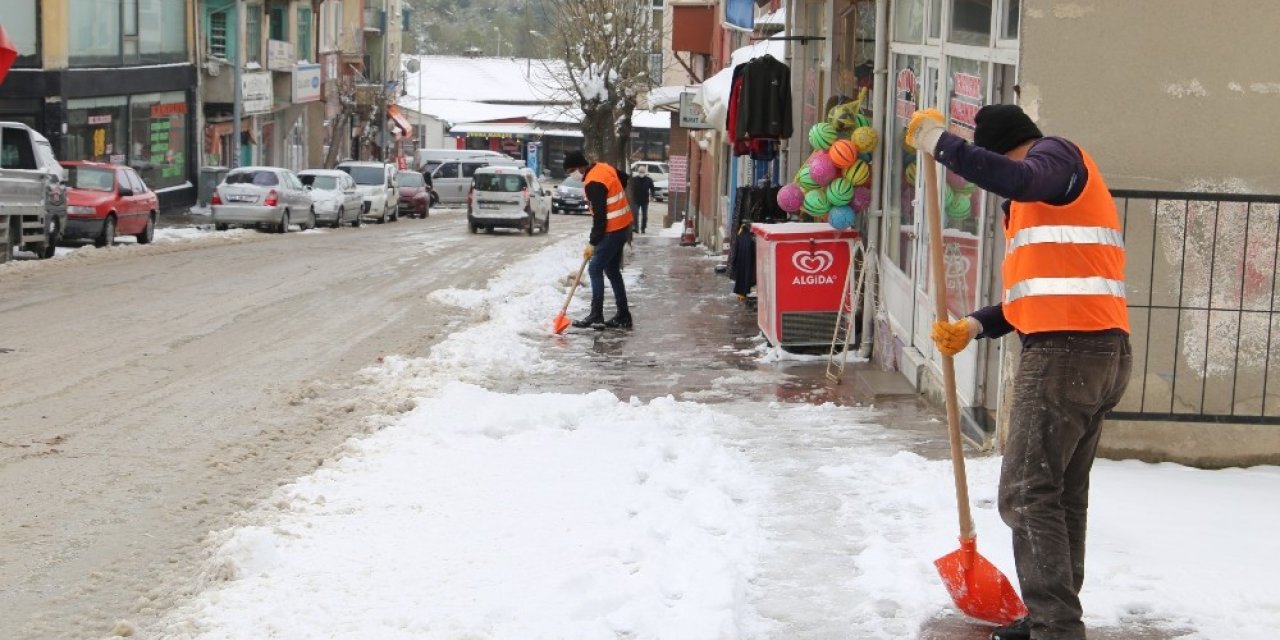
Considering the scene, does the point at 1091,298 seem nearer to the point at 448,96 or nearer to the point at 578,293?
the point at 578,293

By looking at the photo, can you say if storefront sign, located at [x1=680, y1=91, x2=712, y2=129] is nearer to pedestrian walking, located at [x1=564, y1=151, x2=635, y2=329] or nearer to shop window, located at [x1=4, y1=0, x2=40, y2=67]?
pedestrian walking, located at [x1=564, y1=151, x2=635, y2=329]

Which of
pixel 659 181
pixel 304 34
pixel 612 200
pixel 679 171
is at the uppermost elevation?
pixel 304 34

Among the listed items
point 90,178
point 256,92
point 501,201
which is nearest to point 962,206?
point 90,178

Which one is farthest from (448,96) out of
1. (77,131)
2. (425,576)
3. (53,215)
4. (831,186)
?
(425,576)

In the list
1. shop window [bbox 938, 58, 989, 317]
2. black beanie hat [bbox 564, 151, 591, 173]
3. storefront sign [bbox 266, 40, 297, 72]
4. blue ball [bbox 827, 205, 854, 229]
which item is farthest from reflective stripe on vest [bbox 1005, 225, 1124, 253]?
storefront sign [bbox 266, 40, 297, 72]

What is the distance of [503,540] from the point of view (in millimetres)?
6938

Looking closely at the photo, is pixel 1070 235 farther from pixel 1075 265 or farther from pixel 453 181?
pixel 453 181

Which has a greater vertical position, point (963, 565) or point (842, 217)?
point (842, 217)

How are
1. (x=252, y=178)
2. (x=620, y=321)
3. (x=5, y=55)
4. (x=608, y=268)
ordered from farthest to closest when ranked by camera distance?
(x=252, y=178)
(x=5, y=55)
(x=608, y=268)
(x=620, y=321)

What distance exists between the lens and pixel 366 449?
8.80 m

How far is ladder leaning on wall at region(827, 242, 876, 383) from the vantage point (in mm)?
12195

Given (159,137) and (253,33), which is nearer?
(159,137)

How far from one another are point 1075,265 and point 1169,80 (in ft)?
10.9

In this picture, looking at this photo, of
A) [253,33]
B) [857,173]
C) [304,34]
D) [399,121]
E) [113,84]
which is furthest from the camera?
[399,121]
